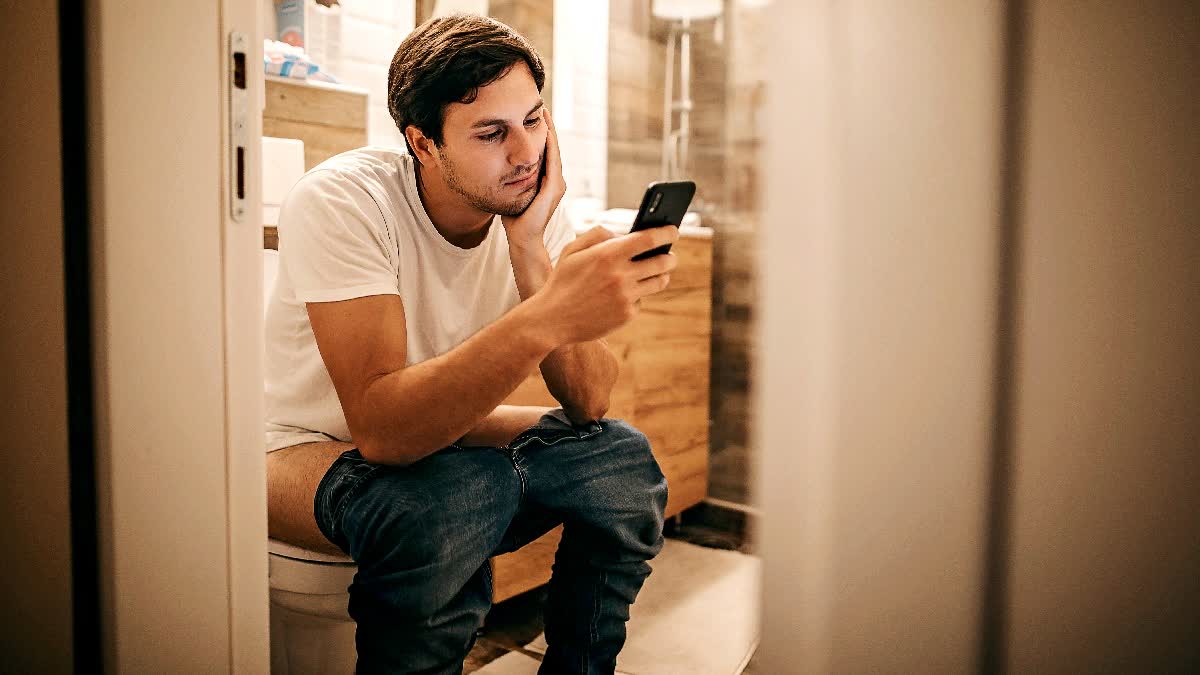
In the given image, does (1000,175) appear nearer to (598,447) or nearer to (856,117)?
(856,117)

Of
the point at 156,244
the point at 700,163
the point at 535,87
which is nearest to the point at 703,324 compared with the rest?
the point at 700,163

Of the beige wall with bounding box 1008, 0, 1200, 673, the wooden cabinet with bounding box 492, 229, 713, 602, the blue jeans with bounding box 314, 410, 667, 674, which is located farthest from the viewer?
the wooden cabinet with bounding box 492, 229, 713, 602

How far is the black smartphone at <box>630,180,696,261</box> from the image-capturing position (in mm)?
771

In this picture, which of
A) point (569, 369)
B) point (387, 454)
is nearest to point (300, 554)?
point (387, 454)

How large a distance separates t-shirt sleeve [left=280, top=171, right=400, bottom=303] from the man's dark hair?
140mm

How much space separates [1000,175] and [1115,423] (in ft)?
0.35

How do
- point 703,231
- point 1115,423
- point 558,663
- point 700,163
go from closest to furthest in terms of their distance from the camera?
point 1115,423, point 558,663, point 703,231, point 700,163

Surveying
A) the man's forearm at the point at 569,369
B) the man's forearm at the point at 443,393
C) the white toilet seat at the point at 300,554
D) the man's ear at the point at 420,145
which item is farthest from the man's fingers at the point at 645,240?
the white toilet seat at the point at 300,554

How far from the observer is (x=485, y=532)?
2.63ft

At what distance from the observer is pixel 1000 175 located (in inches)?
12.3

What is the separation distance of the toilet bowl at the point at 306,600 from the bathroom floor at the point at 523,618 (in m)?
0.37

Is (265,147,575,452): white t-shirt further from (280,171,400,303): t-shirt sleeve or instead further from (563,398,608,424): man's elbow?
(563,398,608,424): man's elbow

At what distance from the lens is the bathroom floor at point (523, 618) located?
1320mm

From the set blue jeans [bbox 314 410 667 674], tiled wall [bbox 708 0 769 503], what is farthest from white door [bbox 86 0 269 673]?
tiled wall [bbox 708 0 769 503]
